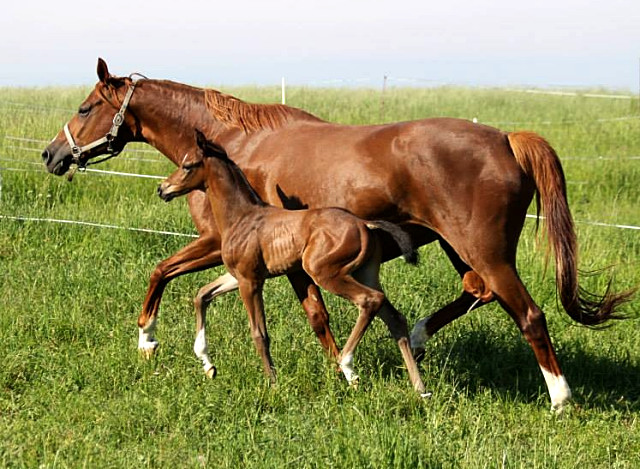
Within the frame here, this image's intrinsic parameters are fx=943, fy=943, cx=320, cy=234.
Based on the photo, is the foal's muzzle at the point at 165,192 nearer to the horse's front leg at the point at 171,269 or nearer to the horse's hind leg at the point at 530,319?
the horse's front leg at the point at 171,269

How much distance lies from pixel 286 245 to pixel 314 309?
68 centimetres

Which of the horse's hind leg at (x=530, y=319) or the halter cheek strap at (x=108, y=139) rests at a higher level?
the halter cheek strap at (x=108, y=139)

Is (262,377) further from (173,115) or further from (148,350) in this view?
(173,115)

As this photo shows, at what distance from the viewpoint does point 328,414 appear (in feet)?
16.6

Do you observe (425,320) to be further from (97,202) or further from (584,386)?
(97,202)

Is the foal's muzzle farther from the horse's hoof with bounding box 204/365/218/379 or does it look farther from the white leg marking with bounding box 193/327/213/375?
the horse's hoof with bounding box 204/365/218/379

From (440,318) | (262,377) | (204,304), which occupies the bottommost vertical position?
(262,377)

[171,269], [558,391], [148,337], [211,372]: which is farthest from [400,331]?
[148,337]

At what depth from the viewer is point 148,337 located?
6.44 metres

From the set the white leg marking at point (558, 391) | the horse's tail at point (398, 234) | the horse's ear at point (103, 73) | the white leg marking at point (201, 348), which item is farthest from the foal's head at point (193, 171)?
the white leg marking at point (558, 391)

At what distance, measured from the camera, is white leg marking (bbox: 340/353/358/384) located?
5.52 m

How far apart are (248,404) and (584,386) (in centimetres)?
223

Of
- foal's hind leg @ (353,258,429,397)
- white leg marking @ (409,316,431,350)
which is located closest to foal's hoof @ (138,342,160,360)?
foal's hind leg @ (353,258,429,397)

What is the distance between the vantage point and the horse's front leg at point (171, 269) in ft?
20.5
